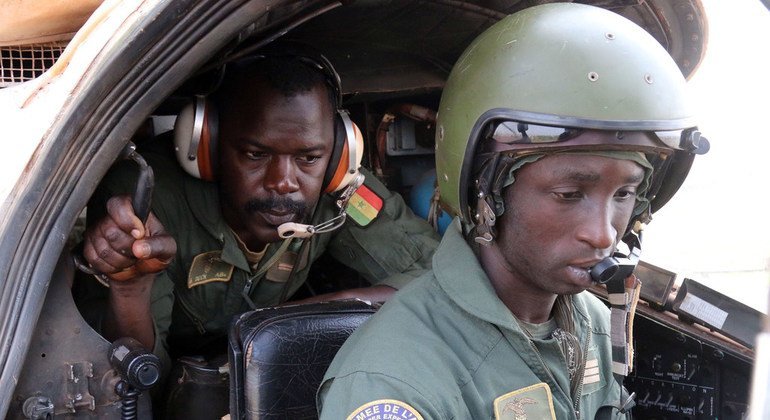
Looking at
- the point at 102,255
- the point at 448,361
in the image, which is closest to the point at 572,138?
the point at 448,361

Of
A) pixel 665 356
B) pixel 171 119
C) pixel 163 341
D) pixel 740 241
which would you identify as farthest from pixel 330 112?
pixel 740 241

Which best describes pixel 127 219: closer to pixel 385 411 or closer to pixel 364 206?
pixel 385 411

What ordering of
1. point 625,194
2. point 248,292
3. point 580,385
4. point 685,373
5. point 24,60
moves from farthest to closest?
1. point 248,292
2. point 685,373
3. point 24,60
4. point 580,385
5. point 625,194

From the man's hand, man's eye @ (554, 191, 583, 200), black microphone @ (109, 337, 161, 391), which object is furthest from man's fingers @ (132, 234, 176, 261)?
man's eye @ (554, 191, 583, 200)

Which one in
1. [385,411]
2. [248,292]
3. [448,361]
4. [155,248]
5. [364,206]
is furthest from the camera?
[364,206]

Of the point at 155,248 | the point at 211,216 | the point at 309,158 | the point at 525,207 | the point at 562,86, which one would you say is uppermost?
the point at 562,86

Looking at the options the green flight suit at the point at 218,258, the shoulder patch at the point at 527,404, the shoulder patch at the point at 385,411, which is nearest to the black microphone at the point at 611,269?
the shoulder patch at the point at 527,404

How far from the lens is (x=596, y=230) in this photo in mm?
1503

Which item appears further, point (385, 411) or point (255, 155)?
point (255, 155)

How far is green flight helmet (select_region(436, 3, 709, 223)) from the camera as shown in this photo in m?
1.54

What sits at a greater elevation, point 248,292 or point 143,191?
point 143,191

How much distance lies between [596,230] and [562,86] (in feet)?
0.88

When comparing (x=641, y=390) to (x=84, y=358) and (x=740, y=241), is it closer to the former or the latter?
(x=84, y=358)

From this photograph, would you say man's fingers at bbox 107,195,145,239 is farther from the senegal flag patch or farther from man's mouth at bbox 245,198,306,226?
the senegal flag patch
